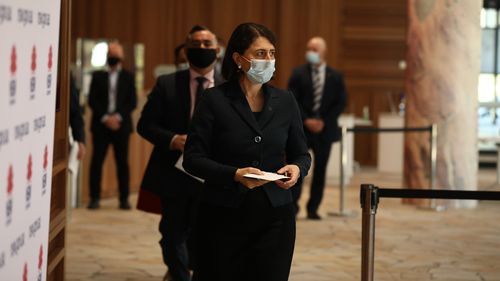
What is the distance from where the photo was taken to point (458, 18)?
12.0 metres

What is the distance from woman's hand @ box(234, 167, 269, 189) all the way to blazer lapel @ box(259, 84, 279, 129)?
0.28m

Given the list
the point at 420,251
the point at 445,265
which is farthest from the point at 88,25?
the point at 445,265

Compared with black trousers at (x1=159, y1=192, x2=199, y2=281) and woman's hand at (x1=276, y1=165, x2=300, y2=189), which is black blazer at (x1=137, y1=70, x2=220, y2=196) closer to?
black trousers at (x1=159, y1=192, x2=199, y2=281)

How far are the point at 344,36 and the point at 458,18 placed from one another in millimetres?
6286

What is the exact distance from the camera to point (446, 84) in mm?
12234

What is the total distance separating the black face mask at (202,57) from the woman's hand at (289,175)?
1.95 meters

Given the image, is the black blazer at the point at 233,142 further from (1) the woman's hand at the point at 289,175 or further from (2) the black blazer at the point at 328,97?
(2) the black blazer at the point at 328,97

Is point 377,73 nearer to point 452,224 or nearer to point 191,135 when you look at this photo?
point 452,224

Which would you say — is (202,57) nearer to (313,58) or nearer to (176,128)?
(176,128)

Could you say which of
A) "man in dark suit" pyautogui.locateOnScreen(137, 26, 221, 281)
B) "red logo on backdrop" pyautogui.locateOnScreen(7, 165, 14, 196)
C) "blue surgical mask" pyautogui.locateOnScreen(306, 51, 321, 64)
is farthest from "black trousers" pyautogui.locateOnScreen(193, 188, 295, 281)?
"blue surgical mask" pyautogui.locateOnScreen(306, 51, 321, 64)

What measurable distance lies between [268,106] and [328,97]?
6.58 m

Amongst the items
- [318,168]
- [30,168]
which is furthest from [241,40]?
[318,168]

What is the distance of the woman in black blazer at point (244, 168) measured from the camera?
188 inches

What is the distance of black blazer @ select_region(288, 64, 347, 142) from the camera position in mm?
11406
